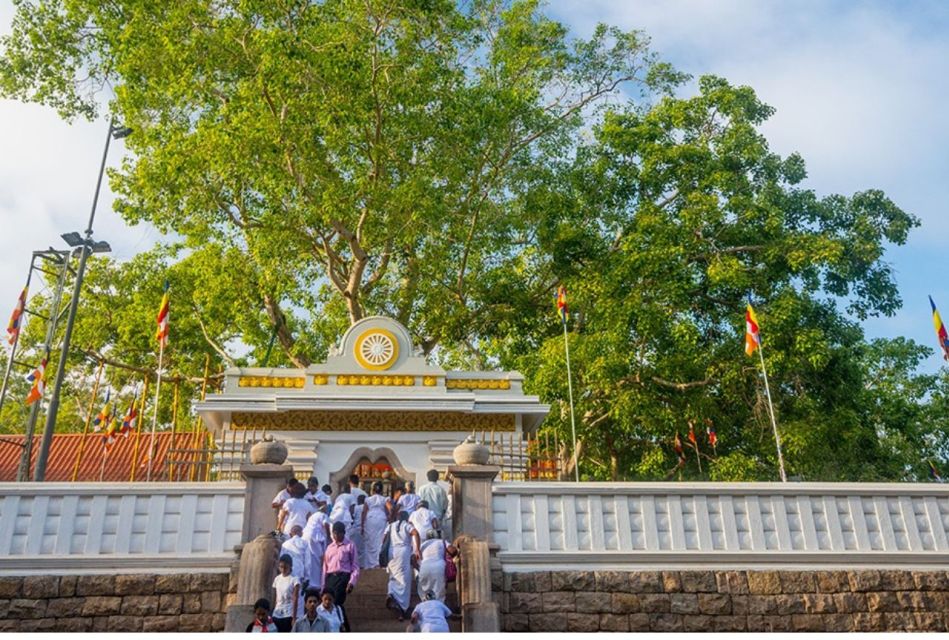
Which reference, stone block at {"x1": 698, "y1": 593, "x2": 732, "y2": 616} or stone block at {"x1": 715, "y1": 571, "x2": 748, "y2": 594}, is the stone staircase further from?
stone block at {"x1": 715, "y1": 571, "x2": 748, "y2": 594}

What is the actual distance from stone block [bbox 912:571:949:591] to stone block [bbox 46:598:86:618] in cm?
909

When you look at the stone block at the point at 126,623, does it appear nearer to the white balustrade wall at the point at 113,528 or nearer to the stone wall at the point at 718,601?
the white balustrade wall at the point at 113,528

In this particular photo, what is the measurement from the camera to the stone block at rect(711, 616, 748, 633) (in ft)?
26.8

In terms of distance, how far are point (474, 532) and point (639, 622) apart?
2000 mm

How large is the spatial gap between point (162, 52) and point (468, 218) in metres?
8.59

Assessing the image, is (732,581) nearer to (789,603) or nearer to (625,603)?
(789,603)

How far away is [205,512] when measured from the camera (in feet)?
28.0

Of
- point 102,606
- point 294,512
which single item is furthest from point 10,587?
point 294,512

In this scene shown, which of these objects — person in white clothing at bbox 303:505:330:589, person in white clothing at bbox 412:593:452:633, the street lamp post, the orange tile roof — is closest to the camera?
person in white clothing at bbox 412:593:452:633

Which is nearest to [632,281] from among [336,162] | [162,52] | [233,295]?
[336,162]

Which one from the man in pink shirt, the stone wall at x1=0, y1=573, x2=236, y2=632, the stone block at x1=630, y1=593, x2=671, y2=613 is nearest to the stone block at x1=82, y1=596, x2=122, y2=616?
the stone wall at x1=0, y1=573, x2=236, y2=632

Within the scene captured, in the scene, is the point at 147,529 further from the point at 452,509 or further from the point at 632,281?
the point at 632,281

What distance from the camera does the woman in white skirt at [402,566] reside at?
309 inches

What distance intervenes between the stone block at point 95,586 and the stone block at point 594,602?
4.95 m
